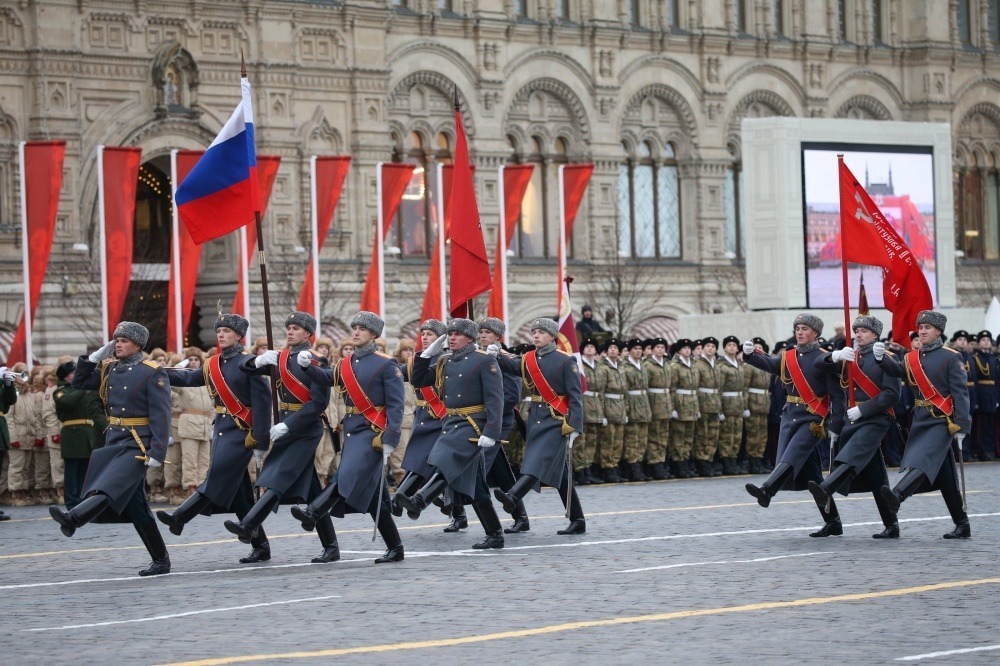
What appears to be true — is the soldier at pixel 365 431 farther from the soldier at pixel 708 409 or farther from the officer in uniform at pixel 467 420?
the soldier at pixel 708 409

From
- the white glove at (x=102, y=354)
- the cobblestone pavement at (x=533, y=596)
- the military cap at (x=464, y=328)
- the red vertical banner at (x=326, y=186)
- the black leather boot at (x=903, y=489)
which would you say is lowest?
the cobblestone pavement at (x=533, y=596)

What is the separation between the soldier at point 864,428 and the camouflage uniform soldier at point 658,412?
8078 mm

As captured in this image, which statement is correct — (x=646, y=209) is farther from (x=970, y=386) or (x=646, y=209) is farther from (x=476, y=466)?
(x=476, y=466)

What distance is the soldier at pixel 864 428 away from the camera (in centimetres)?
1464

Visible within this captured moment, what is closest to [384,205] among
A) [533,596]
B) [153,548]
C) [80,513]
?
[153,548]

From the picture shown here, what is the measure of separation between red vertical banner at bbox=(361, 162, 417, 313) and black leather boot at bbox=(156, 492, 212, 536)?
13972 mm

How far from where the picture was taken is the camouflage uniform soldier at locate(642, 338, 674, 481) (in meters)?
23.1

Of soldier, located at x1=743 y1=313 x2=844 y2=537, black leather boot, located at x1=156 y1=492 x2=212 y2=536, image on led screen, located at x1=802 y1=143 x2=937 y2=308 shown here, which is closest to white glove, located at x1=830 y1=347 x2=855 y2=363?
soldier, located at x1=743 y1=313 x2=844 y2=537

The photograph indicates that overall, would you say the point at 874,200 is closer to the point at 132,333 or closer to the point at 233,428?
the point at 233,428

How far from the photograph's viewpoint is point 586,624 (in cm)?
1032

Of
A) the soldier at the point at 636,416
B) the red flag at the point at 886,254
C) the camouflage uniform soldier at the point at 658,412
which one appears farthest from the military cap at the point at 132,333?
the camouflage uniform soldier at the point at 658,412

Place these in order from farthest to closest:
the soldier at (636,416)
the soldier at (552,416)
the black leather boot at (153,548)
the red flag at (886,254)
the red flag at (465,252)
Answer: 1. the soldier at (636,416)
2. the red flag at (465,252)
3. the red flag at (886,254)
4. the soldier at (552,416)
5. the black leather boot at (153,548)

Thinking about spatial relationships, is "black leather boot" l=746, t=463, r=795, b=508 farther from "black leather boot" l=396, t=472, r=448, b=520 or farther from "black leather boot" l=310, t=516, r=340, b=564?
"black leather boot" l=310, t=516, r=340, b=564

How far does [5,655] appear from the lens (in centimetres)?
963
